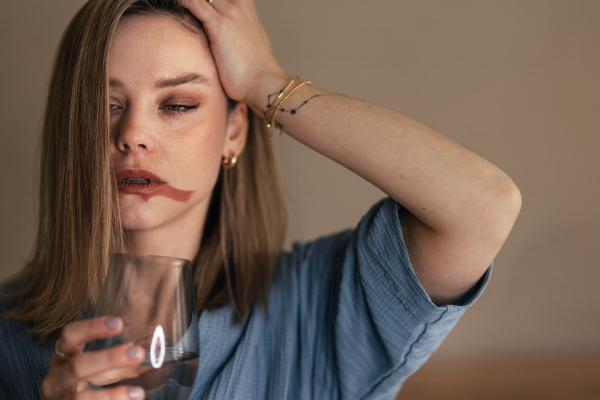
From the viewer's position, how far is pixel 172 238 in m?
0.94

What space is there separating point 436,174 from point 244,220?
0.57 m

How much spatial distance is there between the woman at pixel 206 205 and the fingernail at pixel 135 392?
1.32 feet

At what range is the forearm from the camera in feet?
2.07

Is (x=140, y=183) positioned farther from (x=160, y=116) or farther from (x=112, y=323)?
(x=112, y=323)

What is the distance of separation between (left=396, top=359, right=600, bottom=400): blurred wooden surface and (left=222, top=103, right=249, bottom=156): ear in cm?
75

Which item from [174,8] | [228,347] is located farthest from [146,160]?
[228,347]

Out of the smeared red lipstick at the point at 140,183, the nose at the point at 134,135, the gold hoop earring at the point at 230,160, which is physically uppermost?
the nose at the point at 134,135

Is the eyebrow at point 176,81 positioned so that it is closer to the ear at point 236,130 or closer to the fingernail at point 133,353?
the ear at point 236,130

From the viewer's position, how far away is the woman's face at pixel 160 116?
30.9 inches

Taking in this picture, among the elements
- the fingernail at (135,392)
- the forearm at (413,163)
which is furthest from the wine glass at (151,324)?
the forearm at (413,163)

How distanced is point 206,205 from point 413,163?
52 centimetres

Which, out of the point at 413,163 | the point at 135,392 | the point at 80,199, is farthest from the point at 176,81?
the point at 135,392

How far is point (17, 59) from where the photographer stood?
4.29ft

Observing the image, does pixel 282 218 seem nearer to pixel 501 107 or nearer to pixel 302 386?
pixel 302 386
